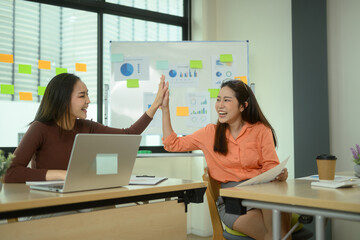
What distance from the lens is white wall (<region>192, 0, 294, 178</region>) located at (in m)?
3.53

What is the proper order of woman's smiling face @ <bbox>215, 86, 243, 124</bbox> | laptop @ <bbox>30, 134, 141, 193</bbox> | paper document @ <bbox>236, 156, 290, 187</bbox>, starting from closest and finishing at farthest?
laptop @ <bbox>30, 134, 141, 193</bbox>
paper document @ <bbox>236, 156, 290, 187</bbox>
woman's smiling face @ <bbox>215, 86, 243, 124</bbox>

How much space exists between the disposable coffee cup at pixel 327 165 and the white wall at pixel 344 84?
4.85 feet

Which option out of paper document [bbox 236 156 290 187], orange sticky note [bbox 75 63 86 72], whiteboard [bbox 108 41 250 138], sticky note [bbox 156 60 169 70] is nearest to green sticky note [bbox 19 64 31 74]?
orange sticky note [bbox 75 63 86 72]

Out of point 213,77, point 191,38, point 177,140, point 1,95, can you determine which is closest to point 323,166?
point 177,140

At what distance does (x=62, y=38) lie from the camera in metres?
3.46

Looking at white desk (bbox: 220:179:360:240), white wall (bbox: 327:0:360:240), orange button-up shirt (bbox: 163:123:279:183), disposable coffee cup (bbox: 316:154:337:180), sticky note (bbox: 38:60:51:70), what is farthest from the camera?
sticky note (bbox: 38:60:51:70)

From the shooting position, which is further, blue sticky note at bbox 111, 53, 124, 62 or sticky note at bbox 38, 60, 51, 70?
blue sticky note at bbox 111, 53, 124, 62

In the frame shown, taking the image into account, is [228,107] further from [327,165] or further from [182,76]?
[182,76]

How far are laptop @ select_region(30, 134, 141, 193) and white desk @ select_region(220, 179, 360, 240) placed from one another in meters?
0.42

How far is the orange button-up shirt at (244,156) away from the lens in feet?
6.91

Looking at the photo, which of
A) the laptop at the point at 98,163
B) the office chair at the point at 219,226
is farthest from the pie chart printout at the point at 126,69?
the laptop at the point at 98,163

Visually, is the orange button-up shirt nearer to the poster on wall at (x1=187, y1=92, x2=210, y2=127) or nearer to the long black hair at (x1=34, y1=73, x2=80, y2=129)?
the long black hair at (x1=34, y1=73, x2=80, y2=129)

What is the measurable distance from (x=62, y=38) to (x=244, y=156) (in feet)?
7.16

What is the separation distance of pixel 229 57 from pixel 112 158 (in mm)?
2335
